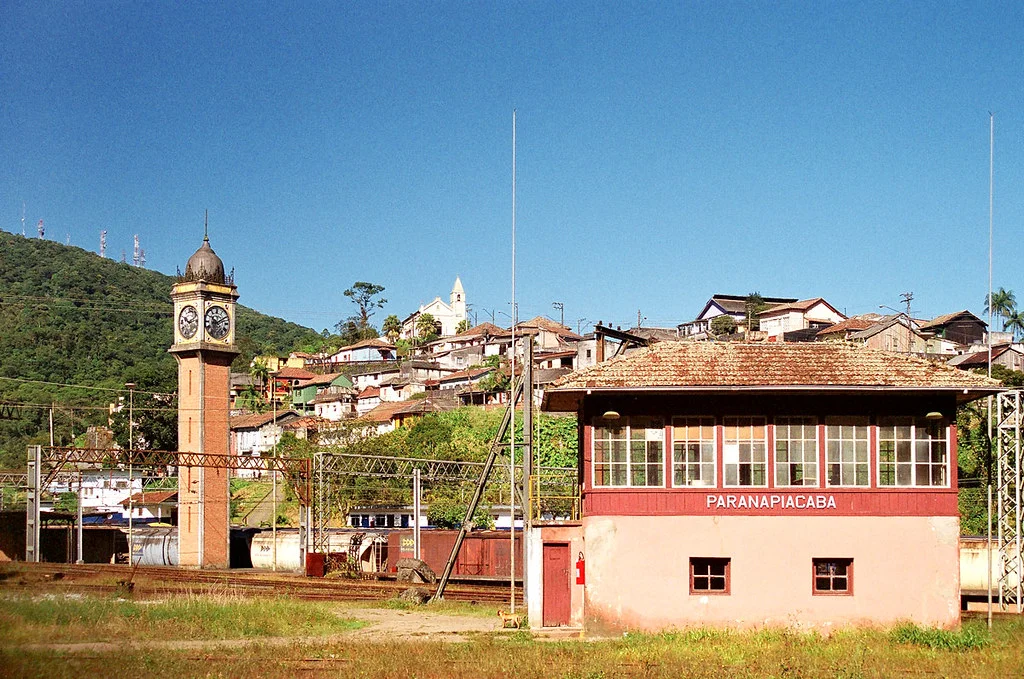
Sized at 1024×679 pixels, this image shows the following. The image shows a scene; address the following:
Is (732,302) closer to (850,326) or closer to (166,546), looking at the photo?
(850,326)

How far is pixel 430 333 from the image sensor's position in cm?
15038

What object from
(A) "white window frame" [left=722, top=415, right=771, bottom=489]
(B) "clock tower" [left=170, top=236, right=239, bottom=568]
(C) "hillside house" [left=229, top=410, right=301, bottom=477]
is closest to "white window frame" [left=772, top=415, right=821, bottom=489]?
(A) "white window frame" [left=722, top=415, right=771, bottom=489]

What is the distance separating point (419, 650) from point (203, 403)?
33.5 metres

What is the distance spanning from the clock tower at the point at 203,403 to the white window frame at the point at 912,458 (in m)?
34.8

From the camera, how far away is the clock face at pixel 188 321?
54688 millimetres

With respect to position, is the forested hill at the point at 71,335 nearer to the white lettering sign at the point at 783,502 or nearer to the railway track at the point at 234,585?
the railway track at the point at 234,585

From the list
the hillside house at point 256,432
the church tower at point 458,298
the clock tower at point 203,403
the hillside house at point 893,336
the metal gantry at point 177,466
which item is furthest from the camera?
the church tower at point 458,298

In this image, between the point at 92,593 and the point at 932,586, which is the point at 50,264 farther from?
the point at 932,586

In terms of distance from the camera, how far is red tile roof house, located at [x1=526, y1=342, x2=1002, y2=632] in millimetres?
26547

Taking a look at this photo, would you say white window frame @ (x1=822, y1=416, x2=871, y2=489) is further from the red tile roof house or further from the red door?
the red door

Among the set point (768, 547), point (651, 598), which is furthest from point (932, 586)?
point (651, 598)

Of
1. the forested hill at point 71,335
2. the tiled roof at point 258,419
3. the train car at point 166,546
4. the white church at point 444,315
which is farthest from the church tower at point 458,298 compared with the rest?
the train car at point 166,546

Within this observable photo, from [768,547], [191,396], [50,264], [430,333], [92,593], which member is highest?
[50,264]

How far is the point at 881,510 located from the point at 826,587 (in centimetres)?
225
